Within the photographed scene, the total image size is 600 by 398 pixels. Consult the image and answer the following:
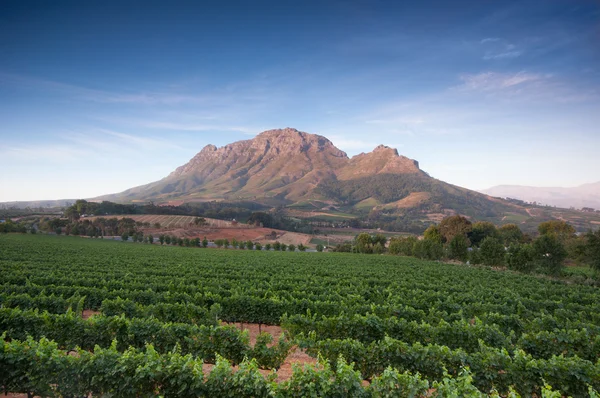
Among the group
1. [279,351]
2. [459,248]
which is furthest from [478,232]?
[279,351]

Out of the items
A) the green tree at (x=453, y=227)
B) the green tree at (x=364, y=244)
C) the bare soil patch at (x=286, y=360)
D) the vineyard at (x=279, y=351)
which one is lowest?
the green tree at (x=364, y=244)

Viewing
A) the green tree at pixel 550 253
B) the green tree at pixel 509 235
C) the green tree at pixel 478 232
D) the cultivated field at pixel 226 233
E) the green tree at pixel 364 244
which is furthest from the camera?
the cultivated field at pixel 226 233

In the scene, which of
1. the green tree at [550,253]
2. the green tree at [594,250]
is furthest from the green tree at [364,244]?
the green tree at [594,250]

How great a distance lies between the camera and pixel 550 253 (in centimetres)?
4675

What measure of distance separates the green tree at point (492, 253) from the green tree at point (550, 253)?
688 centimetres

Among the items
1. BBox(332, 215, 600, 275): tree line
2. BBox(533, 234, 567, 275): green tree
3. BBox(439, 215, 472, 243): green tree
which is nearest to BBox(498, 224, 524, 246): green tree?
BBox(332, 215, 600, 275): tree line

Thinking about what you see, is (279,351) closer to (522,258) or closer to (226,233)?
(522,258)

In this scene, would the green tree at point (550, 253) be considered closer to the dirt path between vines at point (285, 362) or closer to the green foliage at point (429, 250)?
the green foliage at point (429, 250)

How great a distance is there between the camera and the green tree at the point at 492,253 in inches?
2163

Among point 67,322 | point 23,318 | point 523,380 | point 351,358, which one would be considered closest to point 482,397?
point 523,380

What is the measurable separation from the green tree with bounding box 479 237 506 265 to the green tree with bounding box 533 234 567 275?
688 centimetres

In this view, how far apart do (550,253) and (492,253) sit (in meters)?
9.47

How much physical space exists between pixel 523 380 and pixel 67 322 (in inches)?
695

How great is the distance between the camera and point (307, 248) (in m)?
112
